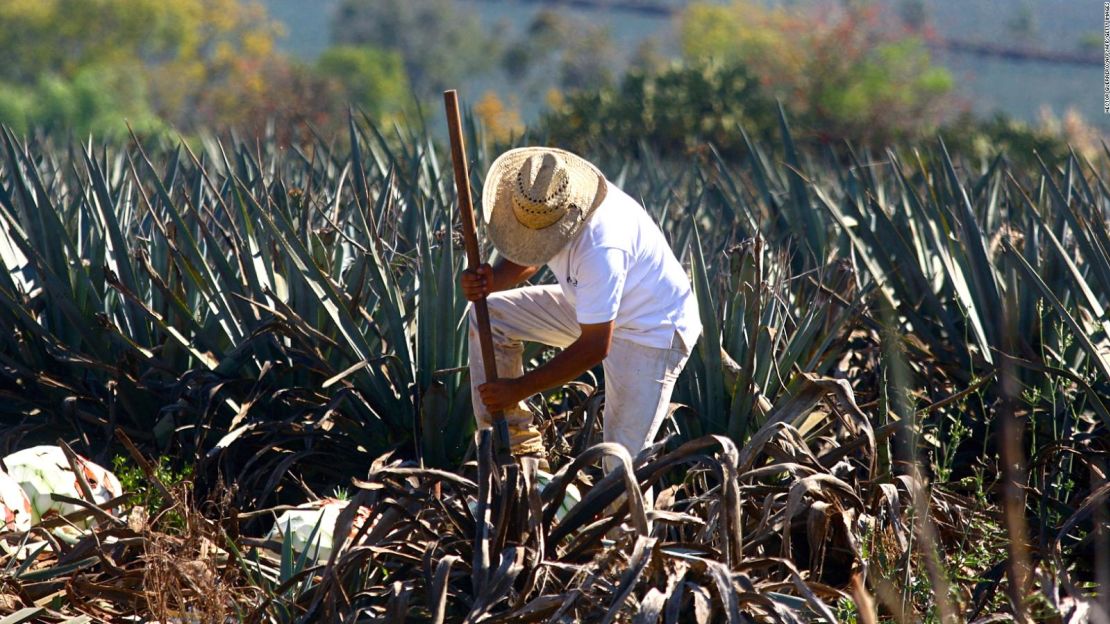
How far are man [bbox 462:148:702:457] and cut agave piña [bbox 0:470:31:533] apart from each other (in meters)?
1.19

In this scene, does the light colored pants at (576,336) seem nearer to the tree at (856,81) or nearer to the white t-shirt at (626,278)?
the white t-shirt at (626,278)

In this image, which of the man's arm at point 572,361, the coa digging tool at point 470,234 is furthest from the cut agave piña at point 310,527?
the man's arm at point 572,361

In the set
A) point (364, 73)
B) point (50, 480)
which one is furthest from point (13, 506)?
point (364, 73)

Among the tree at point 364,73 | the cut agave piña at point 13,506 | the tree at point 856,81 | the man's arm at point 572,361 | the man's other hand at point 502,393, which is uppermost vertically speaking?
the man's arm at point 572,361

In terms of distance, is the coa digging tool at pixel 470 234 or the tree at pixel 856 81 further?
the tree at pixel 856 81

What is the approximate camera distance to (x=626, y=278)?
317 centimetres

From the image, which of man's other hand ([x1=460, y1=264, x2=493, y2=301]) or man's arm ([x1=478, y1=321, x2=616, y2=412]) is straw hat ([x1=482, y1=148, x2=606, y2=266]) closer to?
man's other hand ([x1=460, y1=264, x2=493, y2=301])

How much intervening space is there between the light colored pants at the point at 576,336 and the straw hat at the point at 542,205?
185mm

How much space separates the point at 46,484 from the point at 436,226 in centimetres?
193

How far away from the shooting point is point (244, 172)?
5270 millimetres

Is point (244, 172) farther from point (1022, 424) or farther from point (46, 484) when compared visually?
point (1022, 424)

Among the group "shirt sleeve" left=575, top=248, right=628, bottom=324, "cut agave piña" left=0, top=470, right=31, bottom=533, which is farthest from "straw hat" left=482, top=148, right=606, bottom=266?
"cut agave piña" left=0, top=470, right=31, bottom=533

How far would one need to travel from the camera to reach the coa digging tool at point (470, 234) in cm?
313

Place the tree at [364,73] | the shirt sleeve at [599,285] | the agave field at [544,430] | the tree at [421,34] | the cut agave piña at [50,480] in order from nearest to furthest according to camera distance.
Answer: the agave field at [544,430]
the shirt sleeve at [599,285]
the cut agave piña at [50,480]
the tree at [364,73]
the tree at [421,34]
